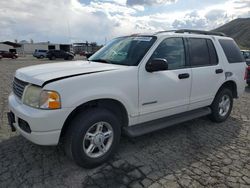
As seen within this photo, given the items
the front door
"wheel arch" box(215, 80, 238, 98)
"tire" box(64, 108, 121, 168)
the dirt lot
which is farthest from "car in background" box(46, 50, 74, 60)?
"tire" box(64, 108, 121, 168)

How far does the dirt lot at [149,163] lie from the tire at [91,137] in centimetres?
17

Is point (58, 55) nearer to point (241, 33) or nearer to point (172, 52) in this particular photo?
point (172, 52)

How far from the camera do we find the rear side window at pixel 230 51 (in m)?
5.02

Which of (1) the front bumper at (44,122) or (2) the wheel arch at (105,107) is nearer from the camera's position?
(1) the front bumper at (44,122)

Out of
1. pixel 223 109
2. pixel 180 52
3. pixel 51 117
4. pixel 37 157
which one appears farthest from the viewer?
pixel 223 109

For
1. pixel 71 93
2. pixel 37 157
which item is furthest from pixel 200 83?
pixel 37 157

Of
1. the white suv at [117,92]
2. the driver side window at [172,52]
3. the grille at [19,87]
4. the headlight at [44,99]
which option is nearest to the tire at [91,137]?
the white suv at [117,92]

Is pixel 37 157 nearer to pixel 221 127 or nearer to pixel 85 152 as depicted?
pixel 85 152

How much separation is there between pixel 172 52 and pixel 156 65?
75 centimetres

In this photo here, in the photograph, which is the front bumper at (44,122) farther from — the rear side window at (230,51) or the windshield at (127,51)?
the rear side window at (230,51)

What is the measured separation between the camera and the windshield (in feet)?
11.9

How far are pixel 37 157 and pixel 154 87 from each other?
6.90 ft

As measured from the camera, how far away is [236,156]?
363 centimetres

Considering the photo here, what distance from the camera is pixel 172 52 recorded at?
3.99 meters
